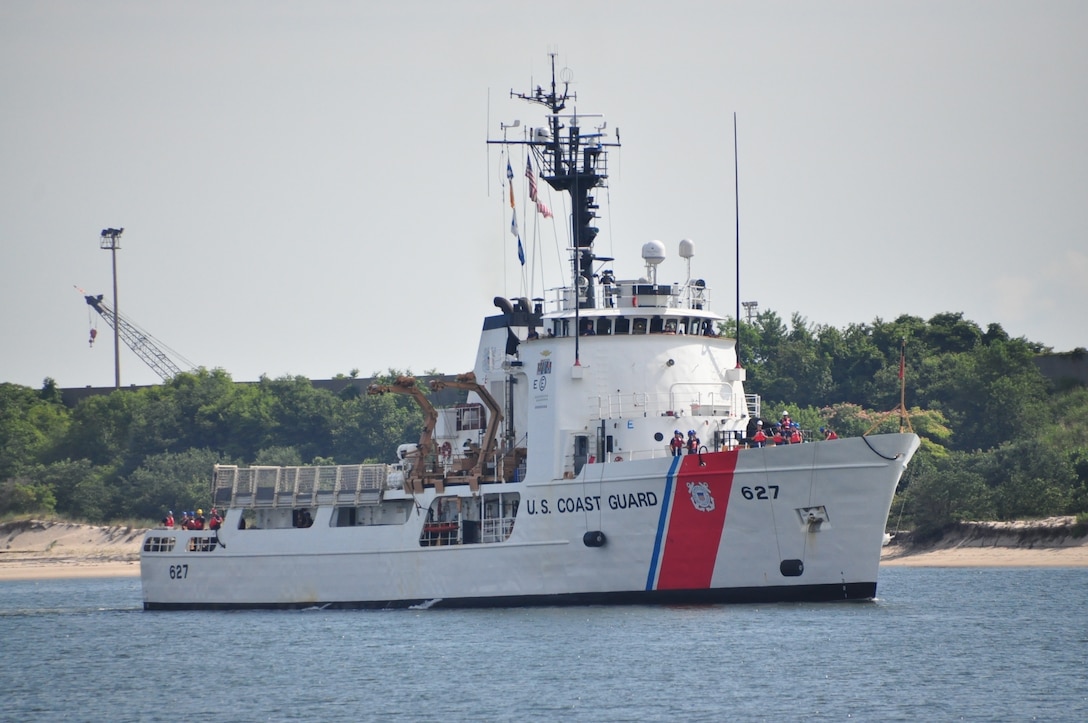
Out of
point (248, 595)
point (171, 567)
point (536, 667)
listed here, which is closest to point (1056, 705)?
point (536, 667)

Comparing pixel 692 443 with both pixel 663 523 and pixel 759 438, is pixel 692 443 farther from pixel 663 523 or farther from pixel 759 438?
pixel 663 523

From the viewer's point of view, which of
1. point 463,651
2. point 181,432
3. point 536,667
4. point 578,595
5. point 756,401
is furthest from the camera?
point 181,432

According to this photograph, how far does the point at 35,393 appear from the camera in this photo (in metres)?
109

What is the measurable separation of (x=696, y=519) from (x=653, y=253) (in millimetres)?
7628

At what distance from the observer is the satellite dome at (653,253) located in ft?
139

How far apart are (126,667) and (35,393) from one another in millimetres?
76138

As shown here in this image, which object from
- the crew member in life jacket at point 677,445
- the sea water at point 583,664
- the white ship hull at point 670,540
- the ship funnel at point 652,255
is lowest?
the sea water at point 583,664

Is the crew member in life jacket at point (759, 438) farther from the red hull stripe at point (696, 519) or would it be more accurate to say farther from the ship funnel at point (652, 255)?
the ship funnel at point (652, 255)

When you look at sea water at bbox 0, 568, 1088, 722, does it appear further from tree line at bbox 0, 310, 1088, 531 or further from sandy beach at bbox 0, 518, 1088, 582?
tree line at bbox 0, 310, 1088, 531

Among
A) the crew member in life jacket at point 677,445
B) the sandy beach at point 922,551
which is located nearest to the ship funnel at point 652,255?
the crew member in life jacket at point 677,445

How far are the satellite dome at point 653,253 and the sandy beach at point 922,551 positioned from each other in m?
15.7

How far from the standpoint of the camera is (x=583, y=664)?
32719 mm

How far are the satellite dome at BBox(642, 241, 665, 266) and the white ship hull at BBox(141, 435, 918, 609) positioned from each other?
5827 millimetres

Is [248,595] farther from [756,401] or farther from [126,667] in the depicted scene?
[756,401]
